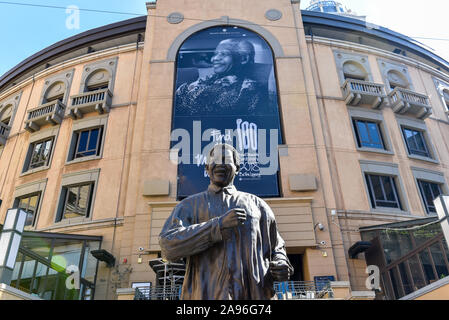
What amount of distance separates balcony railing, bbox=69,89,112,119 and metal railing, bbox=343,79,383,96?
44.2 ft

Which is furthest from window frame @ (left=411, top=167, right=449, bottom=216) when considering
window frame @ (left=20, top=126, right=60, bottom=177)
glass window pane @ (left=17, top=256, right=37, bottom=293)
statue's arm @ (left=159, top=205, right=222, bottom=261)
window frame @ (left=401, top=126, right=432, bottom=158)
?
window frame @ (left=20, top=126, right=60, bottom=177)

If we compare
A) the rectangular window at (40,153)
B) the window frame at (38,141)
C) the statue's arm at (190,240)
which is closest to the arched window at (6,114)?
the window frame at (38,141)

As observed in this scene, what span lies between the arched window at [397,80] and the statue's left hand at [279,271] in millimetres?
21490

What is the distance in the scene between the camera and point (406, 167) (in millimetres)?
17359

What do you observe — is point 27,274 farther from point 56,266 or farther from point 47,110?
point 47,110

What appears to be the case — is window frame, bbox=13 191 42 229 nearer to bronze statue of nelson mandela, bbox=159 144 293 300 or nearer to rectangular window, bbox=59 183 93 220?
rectangular window, bbox=59 183 93 220

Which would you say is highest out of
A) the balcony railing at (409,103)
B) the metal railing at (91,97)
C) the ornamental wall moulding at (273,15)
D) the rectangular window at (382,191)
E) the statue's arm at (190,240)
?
the ornamental wall moulding at (273,15)

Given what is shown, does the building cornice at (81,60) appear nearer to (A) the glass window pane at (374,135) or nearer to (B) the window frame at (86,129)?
(B) the window frame at (86,129)

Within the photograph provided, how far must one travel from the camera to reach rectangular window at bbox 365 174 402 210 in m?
16.3

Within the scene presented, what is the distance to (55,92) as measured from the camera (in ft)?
70.4

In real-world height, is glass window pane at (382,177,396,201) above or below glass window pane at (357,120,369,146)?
below

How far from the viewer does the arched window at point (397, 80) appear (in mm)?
21062
